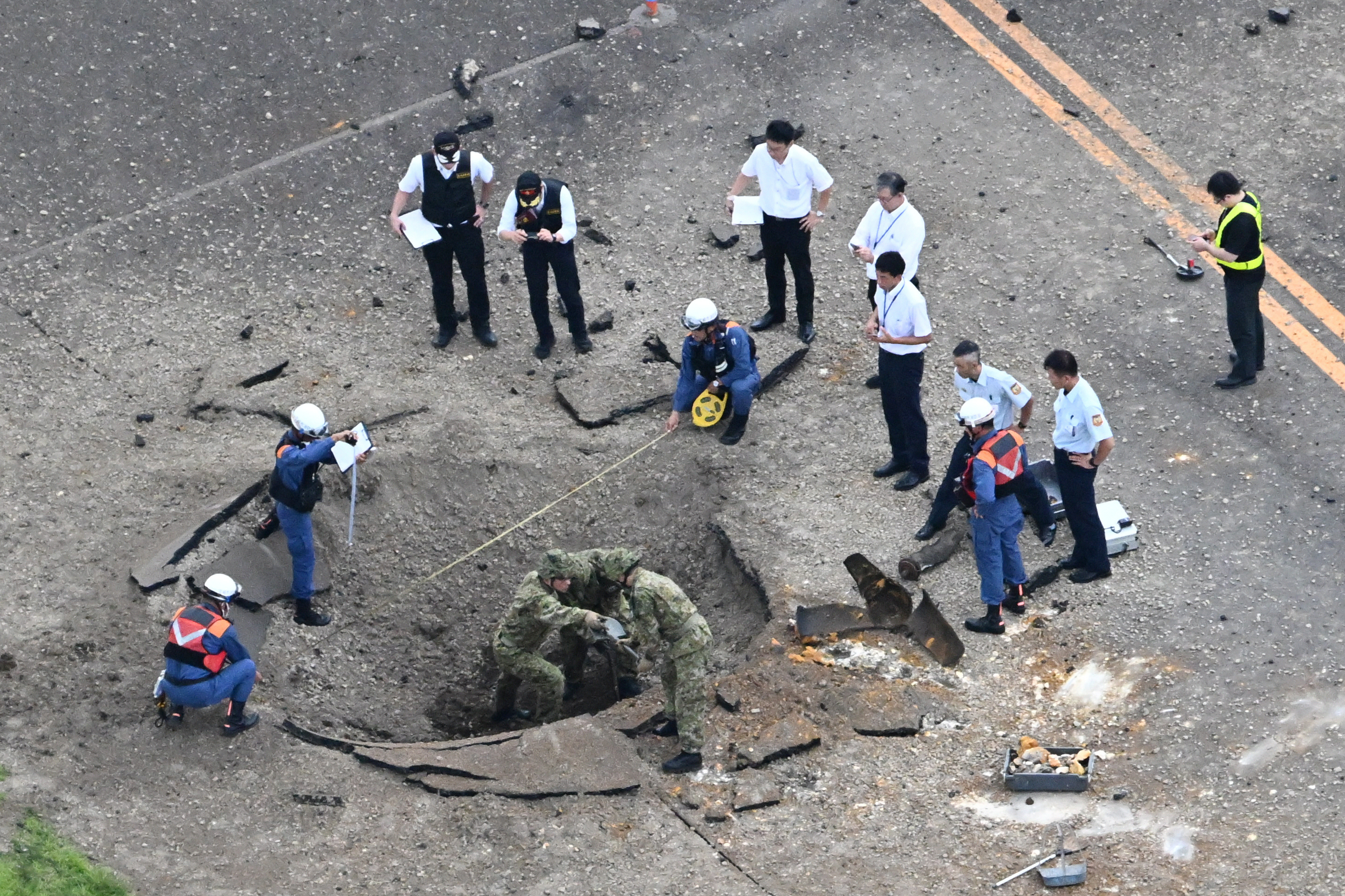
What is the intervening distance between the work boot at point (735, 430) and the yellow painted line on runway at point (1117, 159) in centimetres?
412

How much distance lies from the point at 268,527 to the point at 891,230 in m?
4.73

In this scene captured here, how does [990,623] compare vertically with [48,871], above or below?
below

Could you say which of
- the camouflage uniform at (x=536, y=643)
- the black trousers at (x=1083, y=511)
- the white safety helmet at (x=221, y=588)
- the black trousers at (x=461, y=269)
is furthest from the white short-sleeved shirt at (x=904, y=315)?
the white safety helmet at (x=221, y=588)

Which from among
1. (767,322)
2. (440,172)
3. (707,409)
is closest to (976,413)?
(707,409)

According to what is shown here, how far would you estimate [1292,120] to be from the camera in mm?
14062

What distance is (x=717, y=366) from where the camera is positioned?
37.0 feet

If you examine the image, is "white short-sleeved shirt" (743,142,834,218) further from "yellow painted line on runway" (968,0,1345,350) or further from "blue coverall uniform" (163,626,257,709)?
"blue coverall uniform" (163,626,257,709)

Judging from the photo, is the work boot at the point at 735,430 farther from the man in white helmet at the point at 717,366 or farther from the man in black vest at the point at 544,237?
the man in black vest at the point at 544,237

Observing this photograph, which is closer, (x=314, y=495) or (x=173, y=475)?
(x=314, y=495)

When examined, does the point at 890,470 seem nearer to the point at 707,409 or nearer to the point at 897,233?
the point at 707,409

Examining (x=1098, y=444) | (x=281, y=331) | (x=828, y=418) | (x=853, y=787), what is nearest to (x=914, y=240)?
(x=828, y=418)

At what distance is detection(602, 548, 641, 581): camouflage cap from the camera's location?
31.4 feet

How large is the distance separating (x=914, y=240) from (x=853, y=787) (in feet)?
13.5

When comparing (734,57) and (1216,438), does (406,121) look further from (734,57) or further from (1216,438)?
(1216,438)
